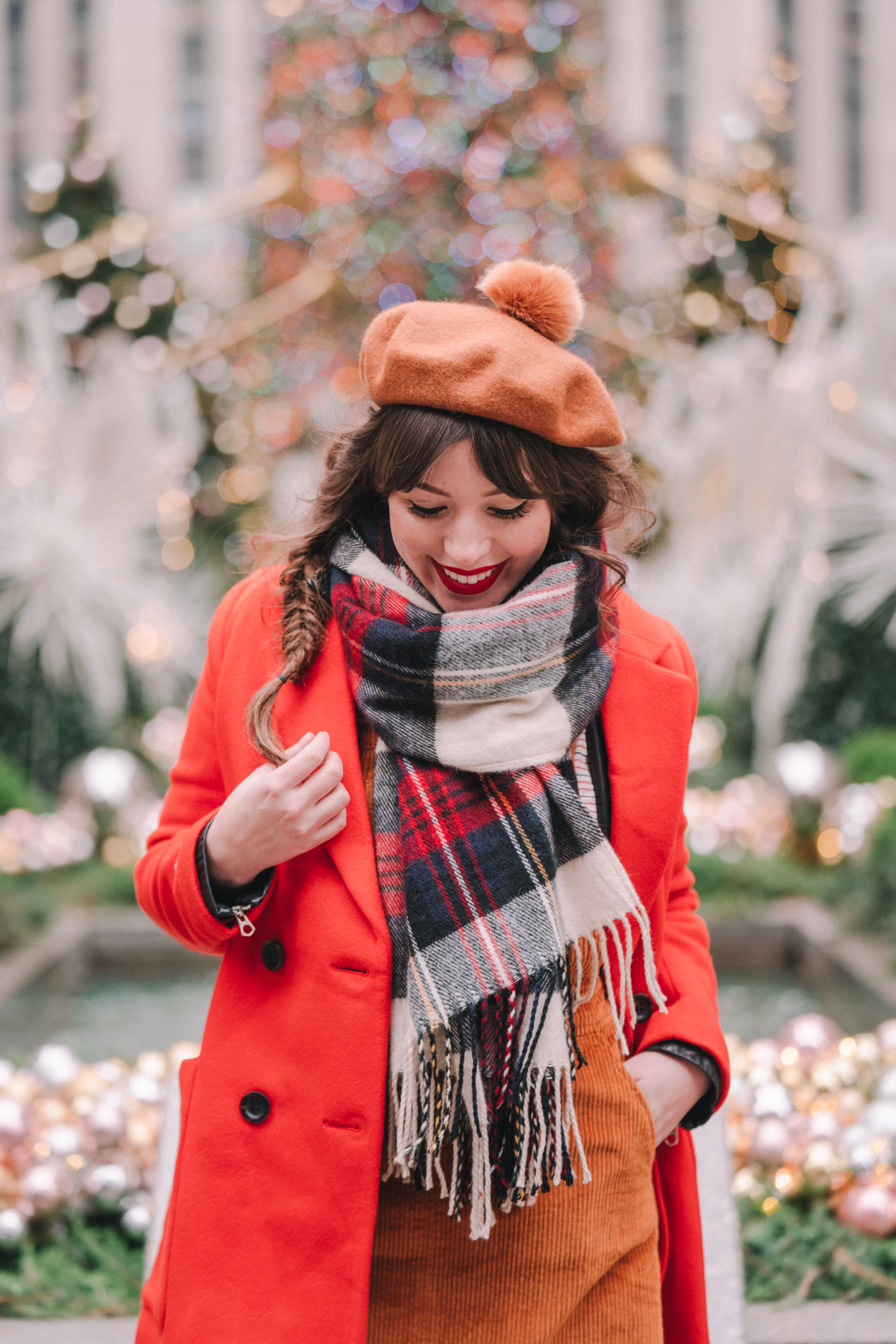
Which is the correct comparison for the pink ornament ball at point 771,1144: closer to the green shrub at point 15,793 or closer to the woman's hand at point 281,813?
the woman's hand at point 281,813

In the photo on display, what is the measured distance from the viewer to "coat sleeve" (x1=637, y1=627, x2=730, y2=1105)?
1.40m

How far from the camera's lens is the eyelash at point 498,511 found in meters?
→ 1.31

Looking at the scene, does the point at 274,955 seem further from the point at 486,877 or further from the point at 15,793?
the point at 15,793

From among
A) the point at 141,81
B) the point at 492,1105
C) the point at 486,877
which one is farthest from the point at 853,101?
the point at 492,1105

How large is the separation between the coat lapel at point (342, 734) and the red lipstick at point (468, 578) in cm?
16

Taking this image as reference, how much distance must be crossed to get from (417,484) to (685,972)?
75 centimetres

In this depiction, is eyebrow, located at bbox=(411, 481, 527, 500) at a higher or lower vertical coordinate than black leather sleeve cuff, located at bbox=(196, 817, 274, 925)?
higher

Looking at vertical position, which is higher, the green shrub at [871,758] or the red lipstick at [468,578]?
the red lipstick at [468,578]

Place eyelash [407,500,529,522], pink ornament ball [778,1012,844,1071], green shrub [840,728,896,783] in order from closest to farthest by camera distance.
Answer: eyelash [407,500,529,522] → pink ornament ball [778,1012,844,1071] → green shrub [840,728,896,783]

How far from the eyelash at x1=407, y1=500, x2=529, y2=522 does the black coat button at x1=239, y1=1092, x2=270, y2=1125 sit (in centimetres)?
72

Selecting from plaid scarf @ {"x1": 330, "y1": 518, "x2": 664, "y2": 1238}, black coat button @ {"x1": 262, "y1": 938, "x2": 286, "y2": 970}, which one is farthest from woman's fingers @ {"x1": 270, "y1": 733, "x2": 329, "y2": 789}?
black coat button @ {"x1": 262, "y1": 938, "x2": 286, "y2": 970}

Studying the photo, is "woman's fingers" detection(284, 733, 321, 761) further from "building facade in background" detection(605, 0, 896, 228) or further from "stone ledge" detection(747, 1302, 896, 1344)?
"building facade in background" detection(605, 0, 896, 228)

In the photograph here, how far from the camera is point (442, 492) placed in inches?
50.6

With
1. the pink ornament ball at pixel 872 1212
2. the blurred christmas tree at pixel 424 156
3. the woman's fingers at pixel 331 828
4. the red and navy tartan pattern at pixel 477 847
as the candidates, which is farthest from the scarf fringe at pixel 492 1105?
the blurred christmas tree at pixel 424 156
